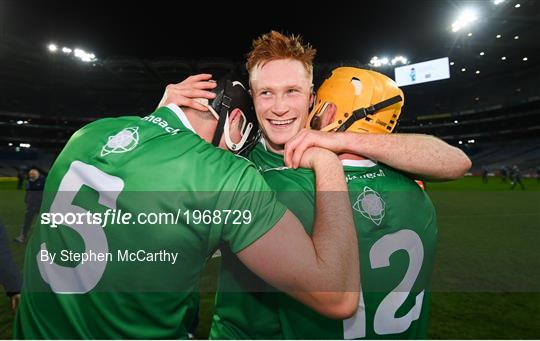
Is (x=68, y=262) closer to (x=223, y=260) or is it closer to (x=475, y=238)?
(x=223, y=260)

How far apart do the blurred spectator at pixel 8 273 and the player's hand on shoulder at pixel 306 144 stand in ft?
11.0

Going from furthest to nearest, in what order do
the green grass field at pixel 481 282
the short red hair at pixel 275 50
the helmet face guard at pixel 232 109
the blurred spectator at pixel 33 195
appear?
the blurred spectator at pixel 33 195 < the green grass field at pixel 481 282 < the short red hair at pixel 275 50 < the helmet face guard at pixel 232 109

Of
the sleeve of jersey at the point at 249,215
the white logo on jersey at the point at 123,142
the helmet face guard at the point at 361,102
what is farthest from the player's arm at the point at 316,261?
the helmet face guard at the point at 361,102

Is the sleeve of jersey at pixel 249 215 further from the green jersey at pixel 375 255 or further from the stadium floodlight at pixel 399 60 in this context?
the stadium floodlight at pixel 399 60

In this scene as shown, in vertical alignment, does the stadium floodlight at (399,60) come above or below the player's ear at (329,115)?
above

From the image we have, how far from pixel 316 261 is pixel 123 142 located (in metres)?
0.87

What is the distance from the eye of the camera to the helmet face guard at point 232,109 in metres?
1.88

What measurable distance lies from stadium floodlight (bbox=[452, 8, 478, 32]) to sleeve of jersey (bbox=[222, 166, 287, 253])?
4021 centimetres

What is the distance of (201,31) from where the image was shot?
34.4 metres

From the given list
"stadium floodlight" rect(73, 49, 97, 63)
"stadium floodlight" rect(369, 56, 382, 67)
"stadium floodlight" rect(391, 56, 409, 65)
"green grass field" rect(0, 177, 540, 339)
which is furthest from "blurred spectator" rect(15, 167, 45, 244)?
"stadium floodlight" rect(391, 56, 409, 65)

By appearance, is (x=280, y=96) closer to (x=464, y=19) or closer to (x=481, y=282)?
(x=481, y=282)

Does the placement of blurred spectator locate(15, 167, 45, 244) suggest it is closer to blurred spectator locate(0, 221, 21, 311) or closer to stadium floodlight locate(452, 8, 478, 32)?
blurred spectator locate(0, 221, 21, 311)

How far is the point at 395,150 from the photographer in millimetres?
1794

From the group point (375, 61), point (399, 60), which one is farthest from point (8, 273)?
point (399, 60)
